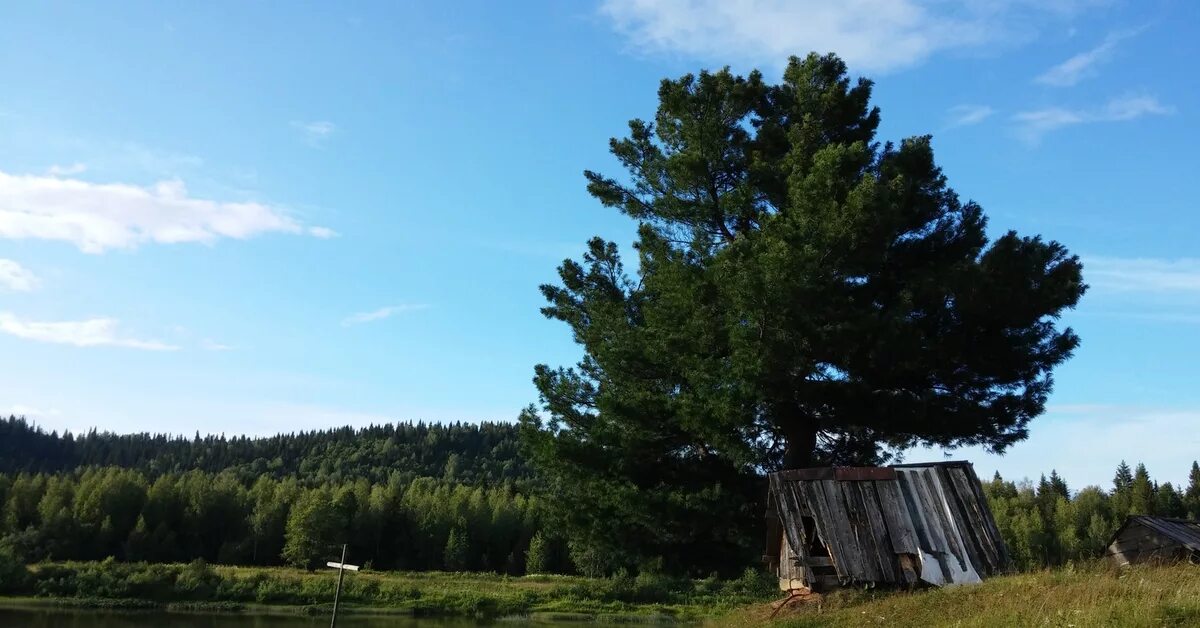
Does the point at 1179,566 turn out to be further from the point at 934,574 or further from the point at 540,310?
the point at 540,310

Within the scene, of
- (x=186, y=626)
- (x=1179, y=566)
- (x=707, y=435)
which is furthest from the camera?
(x=186, y=626)

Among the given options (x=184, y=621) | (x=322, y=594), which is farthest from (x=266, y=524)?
(x=184, y=621)

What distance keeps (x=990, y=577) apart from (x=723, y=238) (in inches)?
329

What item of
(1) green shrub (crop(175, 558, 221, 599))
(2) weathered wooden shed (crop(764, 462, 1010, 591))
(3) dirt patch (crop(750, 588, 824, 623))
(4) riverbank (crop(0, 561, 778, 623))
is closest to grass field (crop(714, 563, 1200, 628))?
(3) dirt patch (crop(750, 588, 824, 623))

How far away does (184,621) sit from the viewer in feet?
134

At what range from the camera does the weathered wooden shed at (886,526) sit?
12984mm

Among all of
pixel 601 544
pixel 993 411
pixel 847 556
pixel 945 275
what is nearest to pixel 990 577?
pixel 847 556

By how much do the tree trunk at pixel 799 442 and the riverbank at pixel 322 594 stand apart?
3653 cm

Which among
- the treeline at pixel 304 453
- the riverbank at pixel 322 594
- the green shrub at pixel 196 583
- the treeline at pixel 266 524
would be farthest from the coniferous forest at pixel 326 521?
the treeline at pixel 304 453

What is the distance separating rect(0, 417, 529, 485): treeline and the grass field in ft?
431

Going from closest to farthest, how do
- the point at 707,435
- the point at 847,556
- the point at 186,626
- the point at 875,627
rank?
the point at 875,627 < the point at 847,556 < the point at 707,435 < the point at 186,626

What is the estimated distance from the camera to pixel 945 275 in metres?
14.2

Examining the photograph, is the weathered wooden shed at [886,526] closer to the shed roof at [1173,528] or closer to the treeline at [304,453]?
the shed roof at [1173,528]

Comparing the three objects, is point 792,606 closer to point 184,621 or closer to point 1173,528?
point 1173,528
